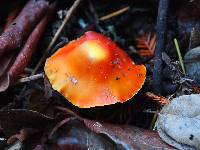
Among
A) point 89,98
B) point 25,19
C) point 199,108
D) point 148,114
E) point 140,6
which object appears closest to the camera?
point 199,108

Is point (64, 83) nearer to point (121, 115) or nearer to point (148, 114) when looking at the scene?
point (121, 115)

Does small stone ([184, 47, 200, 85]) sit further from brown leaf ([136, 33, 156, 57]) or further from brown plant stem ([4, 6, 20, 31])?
brown plant stem ([4, 6, 20, 31])

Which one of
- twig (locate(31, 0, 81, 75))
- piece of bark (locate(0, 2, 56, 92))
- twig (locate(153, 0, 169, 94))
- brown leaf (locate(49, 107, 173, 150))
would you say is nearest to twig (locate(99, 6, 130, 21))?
twig (locate(31, 0, 81, 75))

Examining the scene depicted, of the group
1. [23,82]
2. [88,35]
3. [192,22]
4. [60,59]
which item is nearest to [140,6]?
[192,22]

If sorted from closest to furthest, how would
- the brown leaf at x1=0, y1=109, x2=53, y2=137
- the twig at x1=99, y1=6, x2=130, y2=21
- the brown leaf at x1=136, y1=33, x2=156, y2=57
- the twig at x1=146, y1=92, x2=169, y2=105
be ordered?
the brown leaf at x1=0, y1=109, x2=53, y2=137 → the twig at x1=146, y1=92, x2=169, y2=105 → the brown leaf at x1=136, y1=33, x2=156, y2=57 → the twig at x1=99, y1=6, x2=130, y2=21

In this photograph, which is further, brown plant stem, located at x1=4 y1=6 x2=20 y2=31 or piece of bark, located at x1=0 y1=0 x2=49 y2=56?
brown plant stem, located at x1=4 y1=6 x2=20 y2=31

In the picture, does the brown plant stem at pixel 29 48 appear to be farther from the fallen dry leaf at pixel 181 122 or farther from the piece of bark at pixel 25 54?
the fallen dry leaf at pixel 181 122
